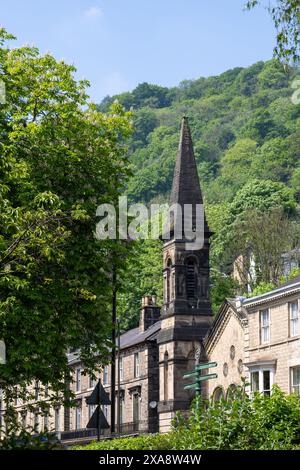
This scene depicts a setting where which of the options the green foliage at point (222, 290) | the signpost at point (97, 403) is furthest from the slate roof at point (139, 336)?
the signpost at point (97, 403)

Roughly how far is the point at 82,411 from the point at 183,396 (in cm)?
2051

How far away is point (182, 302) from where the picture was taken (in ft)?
241

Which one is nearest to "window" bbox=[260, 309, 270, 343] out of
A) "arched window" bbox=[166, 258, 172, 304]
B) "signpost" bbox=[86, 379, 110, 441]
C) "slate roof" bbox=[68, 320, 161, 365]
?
"arched window" bbox=[166, 258, 172, 304]

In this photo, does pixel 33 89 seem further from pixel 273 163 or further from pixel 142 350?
pixel 273 163

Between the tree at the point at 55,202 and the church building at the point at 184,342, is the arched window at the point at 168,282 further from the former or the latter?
the tree at the point at 55,202

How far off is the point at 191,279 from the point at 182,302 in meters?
1.93

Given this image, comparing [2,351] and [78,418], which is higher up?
[2,351]

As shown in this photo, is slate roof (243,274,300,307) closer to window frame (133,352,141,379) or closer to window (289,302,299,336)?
window (289,302,299,336)

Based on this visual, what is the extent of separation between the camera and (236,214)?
4412 inches

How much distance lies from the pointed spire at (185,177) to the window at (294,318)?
2419 cm

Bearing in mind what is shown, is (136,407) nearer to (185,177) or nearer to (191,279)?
(191,279)

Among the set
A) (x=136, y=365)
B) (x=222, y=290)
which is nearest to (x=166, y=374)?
(x=136, y=365)

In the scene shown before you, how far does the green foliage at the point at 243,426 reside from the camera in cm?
1994

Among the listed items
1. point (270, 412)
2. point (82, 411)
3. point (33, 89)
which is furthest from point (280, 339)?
point (82, 411)
